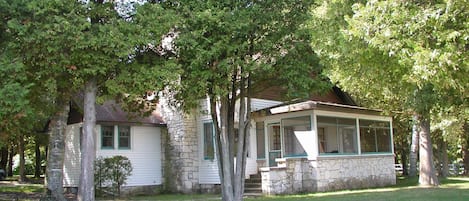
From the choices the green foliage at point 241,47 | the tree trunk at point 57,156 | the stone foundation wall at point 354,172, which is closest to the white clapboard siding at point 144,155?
the tree trunk at point 57,156

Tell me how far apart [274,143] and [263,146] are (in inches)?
18.7

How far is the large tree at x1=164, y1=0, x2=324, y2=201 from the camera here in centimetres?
1088

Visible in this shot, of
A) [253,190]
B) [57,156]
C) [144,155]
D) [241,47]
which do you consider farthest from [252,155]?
[241,47]

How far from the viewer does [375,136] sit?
2108 cm

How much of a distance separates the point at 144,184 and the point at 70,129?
12.7ft

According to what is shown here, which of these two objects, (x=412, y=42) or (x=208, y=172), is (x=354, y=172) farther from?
(x=412, y=42)

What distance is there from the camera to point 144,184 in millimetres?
19672

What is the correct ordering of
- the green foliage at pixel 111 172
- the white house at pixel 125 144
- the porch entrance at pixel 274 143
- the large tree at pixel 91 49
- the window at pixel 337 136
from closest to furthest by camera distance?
the large tree at pixel 91 49
the green foliage at pixel 111 172
the window at pixel 337 136
the porch entrance at pixel 274 143
the white house at pixel 125 144

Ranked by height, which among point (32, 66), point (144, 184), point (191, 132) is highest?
point (32, 66)

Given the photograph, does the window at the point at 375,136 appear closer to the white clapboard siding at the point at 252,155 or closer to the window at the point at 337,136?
the window at the point at 337,136

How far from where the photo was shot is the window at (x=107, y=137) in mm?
18844

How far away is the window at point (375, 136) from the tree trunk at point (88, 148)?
40.5ft

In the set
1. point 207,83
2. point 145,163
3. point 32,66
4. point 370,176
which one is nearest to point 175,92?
point 207,83

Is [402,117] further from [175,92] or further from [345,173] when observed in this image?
[175,92]
